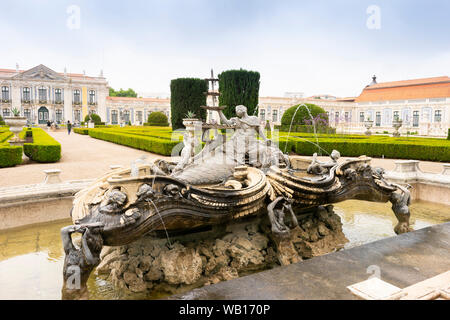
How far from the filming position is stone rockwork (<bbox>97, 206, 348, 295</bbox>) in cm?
364

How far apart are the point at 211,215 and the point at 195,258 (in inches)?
24.6

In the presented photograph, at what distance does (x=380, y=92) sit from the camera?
47062 millimetres

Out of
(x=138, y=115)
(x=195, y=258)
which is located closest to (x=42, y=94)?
(x=138, y=115)

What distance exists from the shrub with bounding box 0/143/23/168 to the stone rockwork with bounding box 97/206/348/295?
7.67 metres

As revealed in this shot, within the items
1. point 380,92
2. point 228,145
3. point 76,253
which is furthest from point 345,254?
point 380,92

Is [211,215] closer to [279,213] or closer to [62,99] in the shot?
[279,213]

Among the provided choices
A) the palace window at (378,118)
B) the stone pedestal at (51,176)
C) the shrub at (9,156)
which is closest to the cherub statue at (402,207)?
the stone pedestal at (51,176)

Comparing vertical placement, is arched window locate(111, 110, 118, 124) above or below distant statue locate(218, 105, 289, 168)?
above

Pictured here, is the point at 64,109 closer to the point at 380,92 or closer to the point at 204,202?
the point at 380,92

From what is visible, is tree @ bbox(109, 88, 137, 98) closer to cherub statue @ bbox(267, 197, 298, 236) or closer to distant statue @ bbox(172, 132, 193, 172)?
distant statue @ bbox(172, 132, 193, 172)

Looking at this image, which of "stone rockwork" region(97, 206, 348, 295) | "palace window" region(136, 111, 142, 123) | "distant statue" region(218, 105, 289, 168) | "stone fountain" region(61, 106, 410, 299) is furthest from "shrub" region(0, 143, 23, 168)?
"palace window" region(136, 111, 142, 123)

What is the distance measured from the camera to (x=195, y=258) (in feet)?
12.6

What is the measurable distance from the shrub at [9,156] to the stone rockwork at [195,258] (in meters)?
7.67

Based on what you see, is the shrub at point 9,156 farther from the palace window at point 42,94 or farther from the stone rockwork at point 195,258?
the palace window at point 42,94
